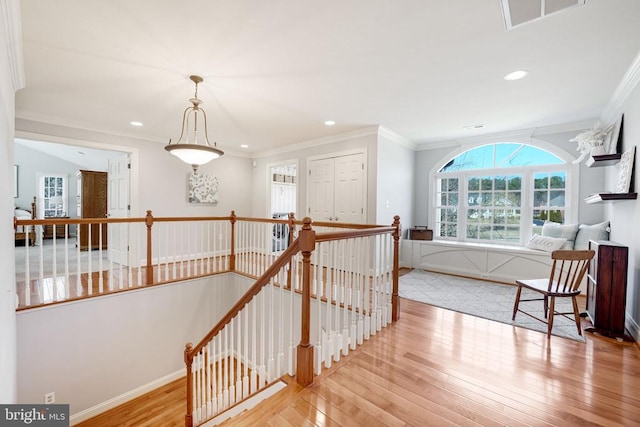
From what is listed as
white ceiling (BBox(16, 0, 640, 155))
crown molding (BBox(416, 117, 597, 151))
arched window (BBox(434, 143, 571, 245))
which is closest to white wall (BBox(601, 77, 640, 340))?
white ceiling (BBox(16, 0, 640, 155))

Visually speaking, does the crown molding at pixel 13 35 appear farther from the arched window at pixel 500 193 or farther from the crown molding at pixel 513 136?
the arched window at pixel 500 193

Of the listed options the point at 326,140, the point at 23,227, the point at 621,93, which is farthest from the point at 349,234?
the point at 23,227

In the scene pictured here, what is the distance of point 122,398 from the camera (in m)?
3.47

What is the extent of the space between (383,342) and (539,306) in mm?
2493

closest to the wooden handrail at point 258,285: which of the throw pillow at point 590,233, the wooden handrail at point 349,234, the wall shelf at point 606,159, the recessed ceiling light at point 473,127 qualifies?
the wooden handrail at point 349,234

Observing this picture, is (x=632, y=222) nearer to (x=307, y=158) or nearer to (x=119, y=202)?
(x=307, y=158)

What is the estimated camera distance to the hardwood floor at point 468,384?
1.56 meters

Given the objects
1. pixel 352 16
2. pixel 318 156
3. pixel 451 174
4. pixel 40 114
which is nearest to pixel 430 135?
pixel 451 174

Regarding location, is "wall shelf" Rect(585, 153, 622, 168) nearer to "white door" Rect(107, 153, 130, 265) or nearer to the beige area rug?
the beige area rug

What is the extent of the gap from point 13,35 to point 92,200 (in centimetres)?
620

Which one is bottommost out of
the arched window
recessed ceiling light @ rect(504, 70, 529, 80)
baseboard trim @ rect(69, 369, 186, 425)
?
baseboard trim @ rect(69, 369, 186, 425)

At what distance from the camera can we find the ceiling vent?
168 cm

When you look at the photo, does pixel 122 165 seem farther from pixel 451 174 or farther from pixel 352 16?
pixel 451 174

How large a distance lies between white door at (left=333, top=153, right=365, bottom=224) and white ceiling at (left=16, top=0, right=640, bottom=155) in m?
0.86
